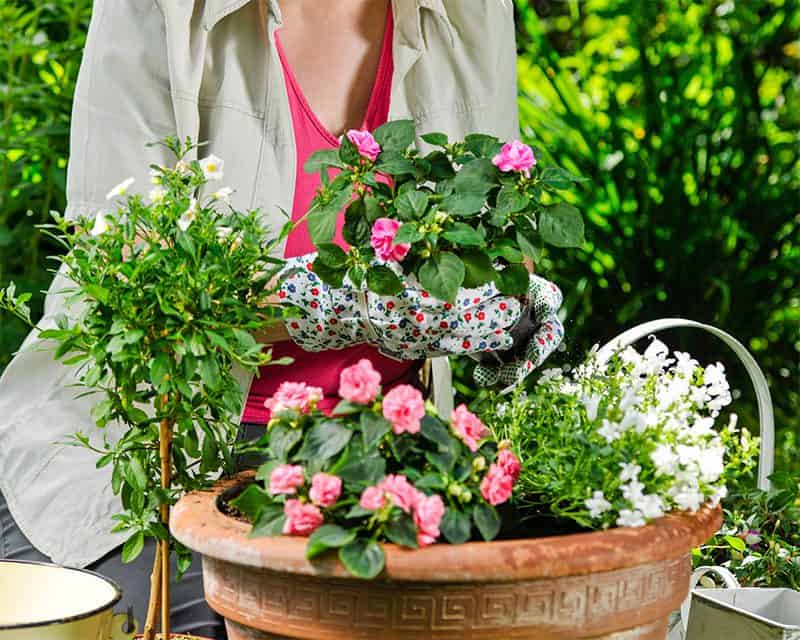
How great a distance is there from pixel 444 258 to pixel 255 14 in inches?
27.3

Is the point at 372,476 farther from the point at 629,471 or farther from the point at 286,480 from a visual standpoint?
the point at 629,471

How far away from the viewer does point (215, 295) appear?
0.92 metres

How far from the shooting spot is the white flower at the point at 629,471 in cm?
84

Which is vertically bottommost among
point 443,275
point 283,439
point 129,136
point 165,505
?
point 165,505

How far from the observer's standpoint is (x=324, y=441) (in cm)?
80

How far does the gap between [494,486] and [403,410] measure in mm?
93

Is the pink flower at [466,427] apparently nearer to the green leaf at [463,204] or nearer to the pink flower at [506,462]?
the pink flower at [506,462]

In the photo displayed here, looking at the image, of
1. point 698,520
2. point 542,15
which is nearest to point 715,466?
point 698,520

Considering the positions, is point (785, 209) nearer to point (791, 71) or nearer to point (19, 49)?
point (791, 71)

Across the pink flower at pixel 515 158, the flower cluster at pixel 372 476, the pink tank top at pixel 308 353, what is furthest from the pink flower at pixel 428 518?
the pink tank top at pixel 308 353

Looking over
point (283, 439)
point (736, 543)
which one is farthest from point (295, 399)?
point (736, 543)

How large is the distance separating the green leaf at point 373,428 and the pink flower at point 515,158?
0.26 metres

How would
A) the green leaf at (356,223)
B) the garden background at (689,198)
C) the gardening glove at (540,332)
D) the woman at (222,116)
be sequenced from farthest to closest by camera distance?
the garden background at (689,198), the woman at (222,116), the gardening glove at (540,332), the green leaf at (356,223)

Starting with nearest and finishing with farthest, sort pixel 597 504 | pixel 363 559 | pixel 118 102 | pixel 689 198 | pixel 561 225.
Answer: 1. pixel 363 559
2. pixel 597 504
3. pixel 561 225
4. pixel 118 102
5. pixel 689 198
